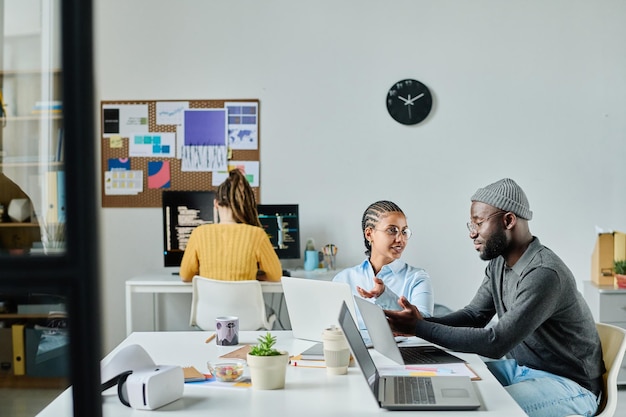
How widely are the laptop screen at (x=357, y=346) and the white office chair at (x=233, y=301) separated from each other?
4.88 ft

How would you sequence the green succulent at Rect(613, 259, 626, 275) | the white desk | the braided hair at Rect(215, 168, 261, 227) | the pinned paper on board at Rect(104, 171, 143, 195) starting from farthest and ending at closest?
the pinned paper on board at Rect(104, 171, 143, 195), the green succulent at Rect(613, 259, 626, 275), the braided hair at Rect(215, 168, 261, 227), the white desk

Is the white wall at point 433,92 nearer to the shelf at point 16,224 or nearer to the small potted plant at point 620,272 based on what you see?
the small potted plant at point 620,272

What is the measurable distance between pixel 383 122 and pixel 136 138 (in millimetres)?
1618

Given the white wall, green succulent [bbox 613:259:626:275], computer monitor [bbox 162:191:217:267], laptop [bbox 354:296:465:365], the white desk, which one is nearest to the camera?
the white desk

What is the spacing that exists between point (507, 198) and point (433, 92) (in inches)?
96.0

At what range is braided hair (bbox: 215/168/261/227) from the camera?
402cm

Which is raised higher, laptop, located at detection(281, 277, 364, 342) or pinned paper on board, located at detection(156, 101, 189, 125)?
pinned paper on board, located at detection(156, 101, 189, 125)

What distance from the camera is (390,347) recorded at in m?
2.28

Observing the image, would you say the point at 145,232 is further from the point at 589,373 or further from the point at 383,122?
the point at 589,373

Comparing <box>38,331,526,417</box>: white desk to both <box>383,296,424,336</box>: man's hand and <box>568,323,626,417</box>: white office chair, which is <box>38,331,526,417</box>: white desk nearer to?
<box>383,296,424,336</box>: man's hand

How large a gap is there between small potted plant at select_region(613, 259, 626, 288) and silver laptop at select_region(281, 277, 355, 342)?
250cm

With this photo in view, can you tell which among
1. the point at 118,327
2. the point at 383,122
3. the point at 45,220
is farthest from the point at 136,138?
the point at 45,220

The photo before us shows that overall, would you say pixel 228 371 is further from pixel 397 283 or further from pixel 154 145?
pixel 154 145

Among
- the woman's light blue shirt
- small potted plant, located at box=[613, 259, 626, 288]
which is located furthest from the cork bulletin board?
small potted plant, located at box=[613, 259, 626, 288]
